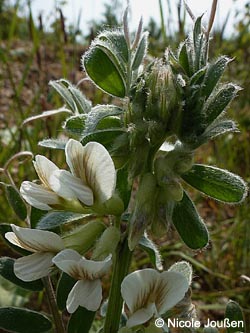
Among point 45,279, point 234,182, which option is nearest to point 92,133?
point 234,182

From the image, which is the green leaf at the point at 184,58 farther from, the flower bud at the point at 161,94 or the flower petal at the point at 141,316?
the flower petal at the point at 141,316

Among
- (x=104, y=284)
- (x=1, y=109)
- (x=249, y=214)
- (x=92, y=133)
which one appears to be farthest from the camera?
(x=1, y=109)

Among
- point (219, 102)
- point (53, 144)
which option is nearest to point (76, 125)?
point (53, 144)

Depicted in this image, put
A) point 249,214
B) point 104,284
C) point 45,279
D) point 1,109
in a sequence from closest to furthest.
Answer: point 45,279 → point 104,284 → point 249,214 → point 1,109

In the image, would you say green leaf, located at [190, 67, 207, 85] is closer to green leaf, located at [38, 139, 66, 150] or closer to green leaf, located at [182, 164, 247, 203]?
green leaf, located at [182, 164, 247, 203]

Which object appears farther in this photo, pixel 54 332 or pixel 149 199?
pixel 54 332

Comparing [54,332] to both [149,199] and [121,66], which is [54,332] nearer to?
[149,199]

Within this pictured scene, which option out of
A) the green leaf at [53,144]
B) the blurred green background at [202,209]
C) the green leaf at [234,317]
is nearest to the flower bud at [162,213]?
the green leaf at [53,144]
